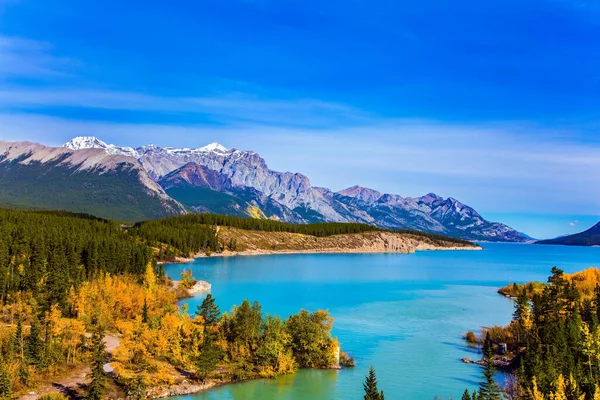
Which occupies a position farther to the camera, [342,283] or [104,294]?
[342,283]

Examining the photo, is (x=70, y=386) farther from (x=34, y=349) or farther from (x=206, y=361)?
(x=206, y=361)

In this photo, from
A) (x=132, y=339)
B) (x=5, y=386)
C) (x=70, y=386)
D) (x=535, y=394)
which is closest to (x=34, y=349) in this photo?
(x=70, y=386)

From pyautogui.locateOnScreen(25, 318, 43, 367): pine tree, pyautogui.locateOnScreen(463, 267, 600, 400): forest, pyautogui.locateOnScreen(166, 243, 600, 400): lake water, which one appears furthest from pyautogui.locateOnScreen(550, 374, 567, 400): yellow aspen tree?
pyautogui.locateOnScreen(25, 318, 43, 367): pine tree

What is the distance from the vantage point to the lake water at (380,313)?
50.5 m

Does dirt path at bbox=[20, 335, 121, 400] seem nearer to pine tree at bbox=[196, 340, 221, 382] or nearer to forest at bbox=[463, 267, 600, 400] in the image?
pine tree at bbox=[196, 340, 221, 382]

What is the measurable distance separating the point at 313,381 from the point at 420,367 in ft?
47.9

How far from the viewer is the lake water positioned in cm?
5047

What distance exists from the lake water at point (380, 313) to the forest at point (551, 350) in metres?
5.43

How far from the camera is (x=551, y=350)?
173 feet

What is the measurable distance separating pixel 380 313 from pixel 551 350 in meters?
42.9

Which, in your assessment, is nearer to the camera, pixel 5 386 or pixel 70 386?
pixel 5 386

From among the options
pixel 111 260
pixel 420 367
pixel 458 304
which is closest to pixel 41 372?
pixel 420 367

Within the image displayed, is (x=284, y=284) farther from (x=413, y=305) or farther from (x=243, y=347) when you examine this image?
(x=243, y=347)

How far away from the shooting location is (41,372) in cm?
4591
